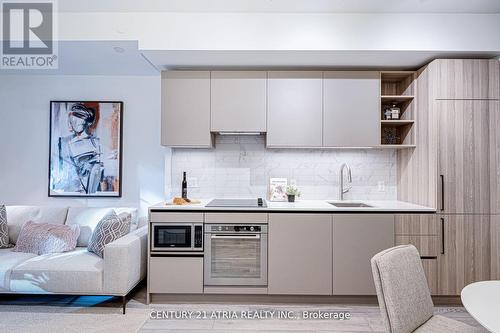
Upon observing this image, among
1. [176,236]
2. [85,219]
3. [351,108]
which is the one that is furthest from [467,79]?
[85,219]

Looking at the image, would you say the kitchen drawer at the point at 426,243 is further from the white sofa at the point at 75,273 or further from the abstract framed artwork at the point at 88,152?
the abstract framed artwork at the point at 88,152

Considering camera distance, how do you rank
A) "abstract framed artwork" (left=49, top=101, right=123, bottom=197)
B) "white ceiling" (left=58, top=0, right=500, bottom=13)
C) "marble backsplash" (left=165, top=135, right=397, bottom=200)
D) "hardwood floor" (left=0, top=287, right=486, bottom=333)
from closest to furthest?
"hardwood floor" (left=0, top=287, right=486, bottom=333) < "white ceiling" (left=58, top=0, right=500, bottom=13) < "marble backsplash" (left=165, top=135, right=397, bottom=200) < "abstract framed artwork" (left=49, top=101, right=123, bottom=197)

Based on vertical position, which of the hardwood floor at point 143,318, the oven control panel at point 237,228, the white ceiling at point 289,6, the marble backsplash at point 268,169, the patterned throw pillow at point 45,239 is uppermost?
the white ceiling at point 289,6

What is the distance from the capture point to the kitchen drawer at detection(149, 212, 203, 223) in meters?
2.96

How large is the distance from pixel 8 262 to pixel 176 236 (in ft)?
4.85

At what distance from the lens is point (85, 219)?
11.3 feet

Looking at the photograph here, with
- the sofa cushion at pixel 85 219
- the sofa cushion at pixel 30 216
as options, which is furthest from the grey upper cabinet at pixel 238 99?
the sofa cushion at pixel 30 216

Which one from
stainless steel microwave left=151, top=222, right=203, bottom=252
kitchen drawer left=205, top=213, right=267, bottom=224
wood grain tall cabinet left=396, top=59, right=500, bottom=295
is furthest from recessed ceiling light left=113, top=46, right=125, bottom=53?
wood grain tall cabinet left=396, top=59, right=500, bottom=295

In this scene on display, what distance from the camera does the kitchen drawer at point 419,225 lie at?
2.93 meters

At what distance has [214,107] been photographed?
326 cm

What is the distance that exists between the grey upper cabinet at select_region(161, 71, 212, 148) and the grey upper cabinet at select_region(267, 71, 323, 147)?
2.24 feet

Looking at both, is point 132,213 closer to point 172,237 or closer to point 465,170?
point 172,237

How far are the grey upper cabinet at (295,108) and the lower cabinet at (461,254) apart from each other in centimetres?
145

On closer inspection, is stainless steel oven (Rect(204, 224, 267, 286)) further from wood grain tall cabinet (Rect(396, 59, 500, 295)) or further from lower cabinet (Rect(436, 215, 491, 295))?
lower cabinet (Rect(436, 215, 491, 295))
